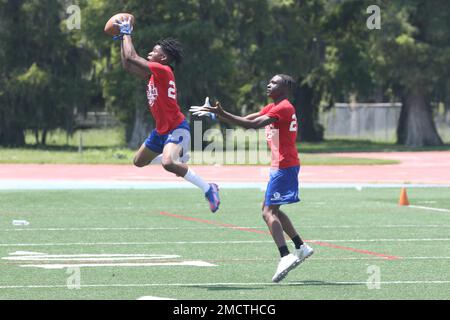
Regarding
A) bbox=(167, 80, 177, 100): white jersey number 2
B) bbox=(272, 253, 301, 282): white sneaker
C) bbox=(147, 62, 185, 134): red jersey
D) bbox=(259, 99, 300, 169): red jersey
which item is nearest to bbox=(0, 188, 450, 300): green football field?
bbox=(272, 253, 301, 282): white sneaker

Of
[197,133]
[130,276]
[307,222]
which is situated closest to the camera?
[130,276]

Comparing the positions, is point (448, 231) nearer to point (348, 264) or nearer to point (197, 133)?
point (348, 264)

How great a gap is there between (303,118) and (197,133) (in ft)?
39.4

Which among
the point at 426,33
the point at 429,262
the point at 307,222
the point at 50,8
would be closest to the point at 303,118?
the point at 426,33

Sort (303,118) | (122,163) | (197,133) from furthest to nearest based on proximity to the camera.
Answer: (303,118) → (197,133) → (122,163)

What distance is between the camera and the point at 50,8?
168 feet

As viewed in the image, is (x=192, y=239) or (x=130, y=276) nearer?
(x=130, y=276)

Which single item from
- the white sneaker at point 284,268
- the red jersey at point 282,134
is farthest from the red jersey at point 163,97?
the white sneaker at point 284,268

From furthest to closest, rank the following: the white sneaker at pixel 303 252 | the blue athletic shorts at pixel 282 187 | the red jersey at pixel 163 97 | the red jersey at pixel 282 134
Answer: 1. the red jersey at pixel 163 97
2. the white sneaker at pixel 303 252
3. the blue athletic shorts at pixel 282 187
4. the red jersey at pixel 282 134

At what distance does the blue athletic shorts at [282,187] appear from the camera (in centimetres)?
1222

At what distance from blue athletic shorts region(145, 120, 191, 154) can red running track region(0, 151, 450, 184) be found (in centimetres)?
1857

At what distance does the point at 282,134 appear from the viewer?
12133mm

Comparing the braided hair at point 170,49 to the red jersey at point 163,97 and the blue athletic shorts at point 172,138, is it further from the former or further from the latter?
the blue athletic shorts at point 172,138

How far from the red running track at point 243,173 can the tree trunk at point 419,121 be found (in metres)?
12.7
